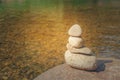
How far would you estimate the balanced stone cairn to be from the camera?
13898mm

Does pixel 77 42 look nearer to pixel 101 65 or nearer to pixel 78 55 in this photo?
pixel 78 55

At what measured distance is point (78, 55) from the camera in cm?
1415

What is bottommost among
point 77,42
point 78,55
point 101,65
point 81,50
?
point 101,65

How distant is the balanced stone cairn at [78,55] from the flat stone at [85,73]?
1.05 ft

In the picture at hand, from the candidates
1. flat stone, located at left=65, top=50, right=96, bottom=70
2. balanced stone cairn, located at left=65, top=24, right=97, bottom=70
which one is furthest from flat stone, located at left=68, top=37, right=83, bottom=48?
flat stone, located at left=65, top=50, right=96, bottom=70

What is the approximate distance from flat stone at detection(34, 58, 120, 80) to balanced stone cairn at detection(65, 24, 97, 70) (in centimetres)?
32

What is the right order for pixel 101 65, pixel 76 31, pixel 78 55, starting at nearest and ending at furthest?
pixel 78 55
pixel 76 31
pixel 101 65

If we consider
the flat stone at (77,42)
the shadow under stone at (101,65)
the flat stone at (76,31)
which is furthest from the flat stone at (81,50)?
the shadow under stone at (101,65)

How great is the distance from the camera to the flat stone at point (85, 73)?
13359 mm

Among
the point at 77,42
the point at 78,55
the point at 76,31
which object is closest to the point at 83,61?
the point at 78,55

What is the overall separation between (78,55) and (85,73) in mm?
1031

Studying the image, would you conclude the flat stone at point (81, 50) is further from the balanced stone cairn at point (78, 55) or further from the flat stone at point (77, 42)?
the flat stone at point (77, 42)

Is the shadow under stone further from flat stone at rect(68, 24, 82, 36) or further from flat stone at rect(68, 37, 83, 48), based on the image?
flat stone at rect(68, 24, 82, 36)

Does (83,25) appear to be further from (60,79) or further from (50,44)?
(60,79)
